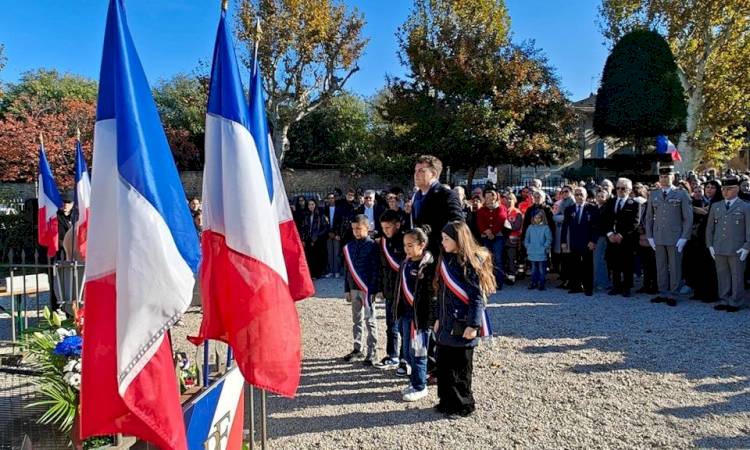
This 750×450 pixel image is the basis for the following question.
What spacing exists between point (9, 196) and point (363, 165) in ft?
52.4

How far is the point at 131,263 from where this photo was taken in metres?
2.62

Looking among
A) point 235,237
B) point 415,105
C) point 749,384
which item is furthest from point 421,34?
point 235,237

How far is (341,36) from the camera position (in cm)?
2462

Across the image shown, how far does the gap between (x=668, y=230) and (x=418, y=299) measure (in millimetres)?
6080

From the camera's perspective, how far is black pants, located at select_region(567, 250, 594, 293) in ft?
33.7

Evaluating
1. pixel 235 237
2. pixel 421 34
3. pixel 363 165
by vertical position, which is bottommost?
pixel 235 237

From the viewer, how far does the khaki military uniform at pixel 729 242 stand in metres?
8.44

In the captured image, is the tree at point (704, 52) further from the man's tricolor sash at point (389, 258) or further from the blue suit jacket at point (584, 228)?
the man's tricolor sash at point (389, 258)

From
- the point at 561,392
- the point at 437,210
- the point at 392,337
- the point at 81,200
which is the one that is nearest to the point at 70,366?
the point at 437,210

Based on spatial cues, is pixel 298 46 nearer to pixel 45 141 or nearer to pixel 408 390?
pixel 45 141

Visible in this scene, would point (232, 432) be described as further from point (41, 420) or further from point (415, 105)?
point (415, 105)

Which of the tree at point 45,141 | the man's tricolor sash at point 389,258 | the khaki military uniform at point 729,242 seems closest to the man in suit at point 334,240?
the man's tricolor sash at point 389,258

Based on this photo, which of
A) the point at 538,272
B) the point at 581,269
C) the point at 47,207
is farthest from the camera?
the point at 538,272

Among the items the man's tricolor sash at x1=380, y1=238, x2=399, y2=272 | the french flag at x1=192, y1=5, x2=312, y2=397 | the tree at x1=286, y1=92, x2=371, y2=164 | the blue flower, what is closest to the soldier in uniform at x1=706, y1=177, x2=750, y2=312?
the man's tricolor sash at x1=380, y1=238, x2=399, y2=272
